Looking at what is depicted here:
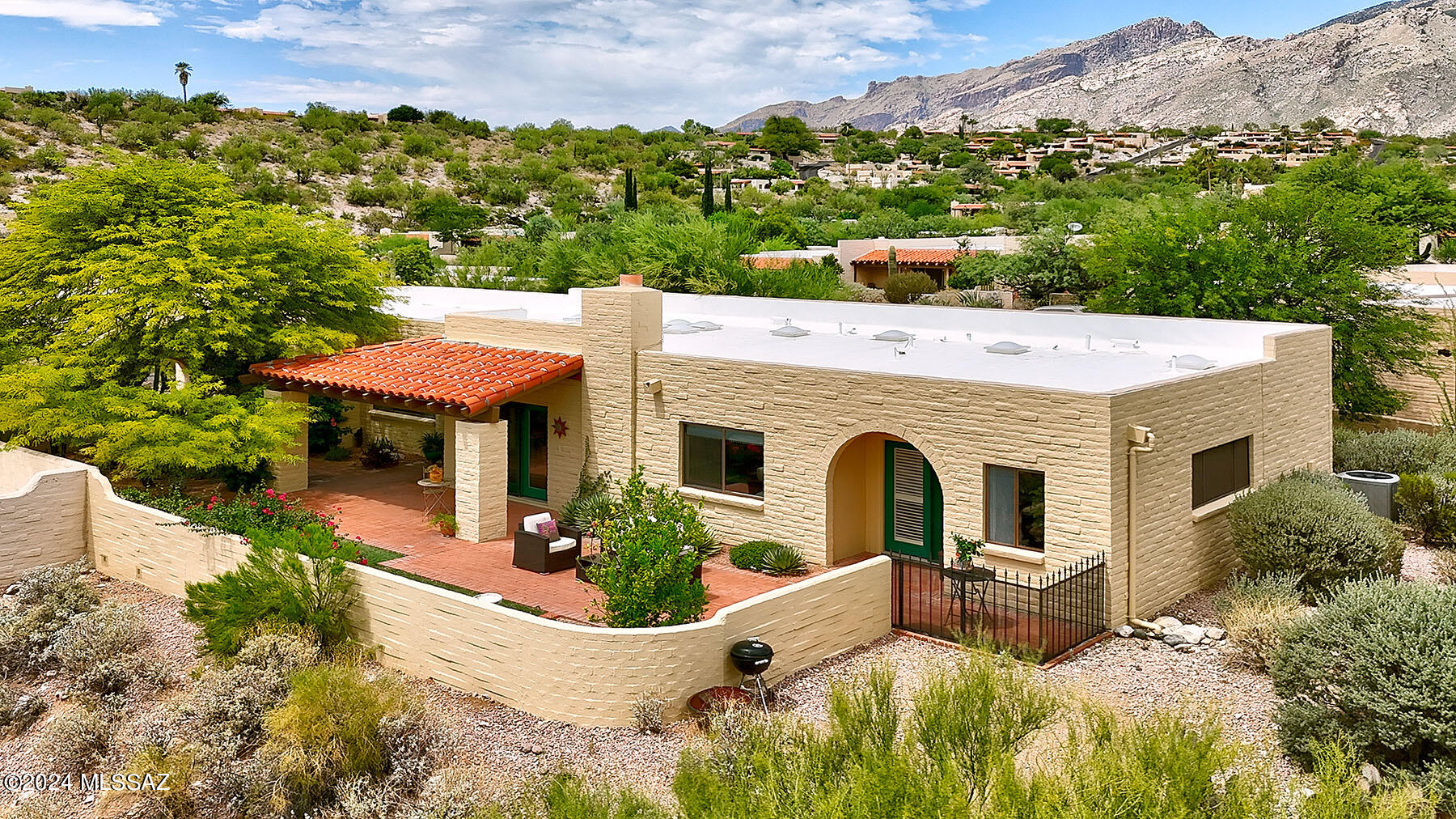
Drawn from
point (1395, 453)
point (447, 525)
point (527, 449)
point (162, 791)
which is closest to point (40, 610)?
point (447, 525)

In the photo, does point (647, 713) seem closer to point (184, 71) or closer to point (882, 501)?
point (882, 501)

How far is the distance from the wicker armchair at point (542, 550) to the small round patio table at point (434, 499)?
→ 11.8ft

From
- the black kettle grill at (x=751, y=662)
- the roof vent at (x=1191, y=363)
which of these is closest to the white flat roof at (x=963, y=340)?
the roof vent at (x=1191, y=363)

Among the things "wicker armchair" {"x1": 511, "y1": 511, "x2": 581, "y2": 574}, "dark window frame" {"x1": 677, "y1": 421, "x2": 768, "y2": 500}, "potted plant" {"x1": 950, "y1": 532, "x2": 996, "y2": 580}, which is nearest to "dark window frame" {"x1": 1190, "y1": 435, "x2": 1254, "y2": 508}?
"potted plant" {"x1": 950, "y1": 532, "x2": 996, "y2": 580}

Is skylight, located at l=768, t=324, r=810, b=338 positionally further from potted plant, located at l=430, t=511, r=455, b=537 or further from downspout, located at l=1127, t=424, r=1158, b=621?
downspout, located at l=1127, t=424, r=1158, b=621

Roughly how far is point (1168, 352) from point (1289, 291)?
638cm

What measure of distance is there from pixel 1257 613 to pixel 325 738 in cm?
1091

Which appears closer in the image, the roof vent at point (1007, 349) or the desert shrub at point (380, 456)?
the roof vent at point (1007, 349)

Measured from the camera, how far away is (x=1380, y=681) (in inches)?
416

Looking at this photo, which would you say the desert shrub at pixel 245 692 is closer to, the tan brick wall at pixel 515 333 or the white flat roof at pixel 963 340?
the white flat roof at pixel 963 340

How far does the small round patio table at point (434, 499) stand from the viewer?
68.9ft

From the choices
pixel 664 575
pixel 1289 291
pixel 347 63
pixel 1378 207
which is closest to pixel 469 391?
pixel 664 575

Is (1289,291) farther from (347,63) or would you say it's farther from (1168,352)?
(347,63)

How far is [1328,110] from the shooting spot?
548 ft
